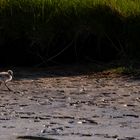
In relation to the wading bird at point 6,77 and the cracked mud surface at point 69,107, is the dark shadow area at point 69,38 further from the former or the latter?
the wading bird at point 6,77

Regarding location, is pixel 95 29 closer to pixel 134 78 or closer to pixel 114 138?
pixel 134 78

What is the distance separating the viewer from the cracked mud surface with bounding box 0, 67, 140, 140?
734cm

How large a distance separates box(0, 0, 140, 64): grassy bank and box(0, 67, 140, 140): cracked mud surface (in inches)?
18.5

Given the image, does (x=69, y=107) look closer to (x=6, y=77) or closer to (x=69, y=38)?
(x=6, y=77)

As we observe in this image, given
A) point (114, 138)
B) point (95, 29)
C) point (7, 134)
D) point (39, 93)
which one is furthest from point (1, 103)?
point (95, 29)

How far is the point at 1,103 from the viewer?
8.81 m

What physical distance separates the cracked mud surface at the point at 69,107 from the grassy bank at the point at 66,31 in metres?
0.47

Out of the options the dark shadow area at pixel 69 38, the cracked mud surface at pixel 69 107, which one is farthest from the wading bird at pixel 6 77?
the dark shadow area at pixel 69 38

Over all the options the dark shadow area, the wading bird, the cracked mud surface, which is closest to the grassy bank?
the dark shadow area

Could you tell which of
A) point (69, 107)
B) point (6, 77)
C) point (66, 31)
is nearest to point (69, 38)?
point (66, 31)

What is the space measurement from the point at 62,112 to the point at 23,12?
3345mm

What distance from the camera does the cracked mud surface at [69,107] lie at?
24.1ft

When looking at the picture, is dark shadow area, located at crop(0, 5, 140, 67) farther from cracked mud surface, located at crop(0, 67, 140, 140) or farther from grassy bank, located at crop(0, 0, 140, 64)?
cracked mud surface, located at crop(0, 67, 140, 140)

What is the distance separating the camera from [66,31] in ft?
36.8
